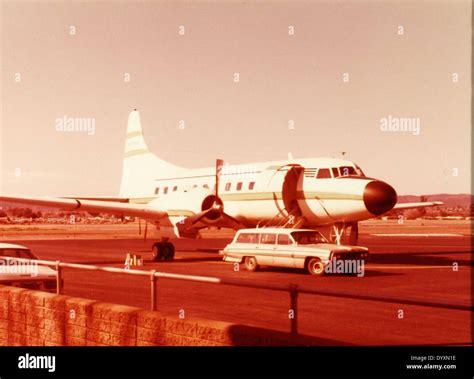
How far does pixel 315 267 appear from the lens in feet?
74.9

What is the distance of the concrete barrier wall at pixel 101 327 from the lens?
8117 mm

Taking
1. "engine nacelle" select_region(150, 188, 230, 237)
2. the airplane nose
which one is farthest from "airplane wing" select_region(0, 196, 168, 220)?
the airplane nose

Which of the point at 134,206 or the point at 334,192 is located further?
the point at 134,206

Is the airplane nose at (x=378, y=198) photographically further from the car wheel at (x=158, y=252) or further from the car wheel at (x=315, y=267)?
the car wheel at (x=158, y=252)

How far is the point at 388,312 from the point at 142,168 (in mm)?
27125

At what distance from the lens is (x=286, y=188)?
27.1m

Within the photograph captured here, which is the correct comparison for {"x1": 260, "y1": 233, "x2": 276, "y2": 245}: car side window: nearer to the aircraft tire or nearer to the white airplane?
the white airplane

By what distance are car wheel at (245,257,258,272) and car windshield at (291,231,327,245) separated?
1.86m

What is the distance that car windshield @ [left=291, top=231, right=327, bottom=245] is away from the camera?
2383 centimetres

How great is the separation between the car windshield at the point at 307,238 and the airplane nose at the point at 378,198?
85.3 inches
